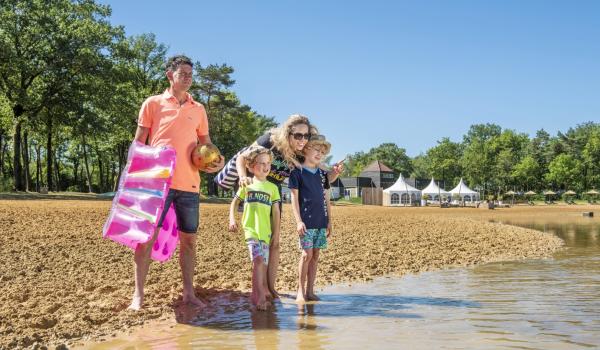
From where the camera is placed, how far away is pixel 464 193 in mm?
64875

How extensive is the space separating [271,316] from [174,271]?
270 cm

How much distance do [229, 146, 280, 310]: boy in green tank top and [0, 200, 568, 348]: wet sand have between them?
0.80 m

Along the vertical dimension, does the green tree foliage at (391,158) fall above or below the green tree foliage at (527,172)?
above

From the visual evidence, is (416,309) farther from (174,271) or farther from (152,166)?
(174,271)

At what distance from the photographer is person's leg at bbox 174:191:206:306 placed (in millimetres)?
4973

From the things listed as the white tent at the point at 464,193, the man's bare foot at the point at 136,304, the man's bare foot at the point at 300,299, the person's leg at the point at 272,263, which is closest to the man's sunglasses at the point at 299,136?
the person's leg at the point at 272,263

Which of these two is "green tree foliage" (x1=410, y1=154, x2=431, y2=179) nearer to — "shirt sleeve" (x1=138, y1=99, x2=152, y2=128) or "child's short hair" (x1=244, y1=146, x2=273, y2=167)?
A: "child's short hair" (x1=244, y1=146, x2=273, y2=167)

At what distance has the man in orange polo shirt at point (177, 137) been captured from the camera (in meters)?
4.92

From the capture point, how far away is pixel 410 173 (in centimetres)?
13775

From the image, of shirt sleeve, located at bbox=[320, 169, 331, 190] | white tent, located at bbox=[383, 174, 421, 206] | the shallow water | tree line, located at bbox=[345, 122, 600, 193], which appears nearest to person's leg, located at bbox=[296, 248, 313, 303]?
the shallow water

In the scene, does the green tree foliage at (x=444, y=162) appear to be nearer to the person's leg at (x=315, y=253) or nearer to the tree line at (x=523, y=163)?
the tree line at (x=523, y=163)

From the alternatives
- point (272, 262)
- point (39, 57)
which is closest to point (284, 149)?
point (272, 262)

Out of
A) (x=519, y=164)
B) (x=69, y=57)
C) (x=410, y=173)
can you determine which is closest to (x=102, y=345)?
(x=69, y=57)

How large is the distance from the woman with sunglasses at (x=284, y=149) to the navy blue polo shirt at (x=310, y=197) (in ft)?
0.36
